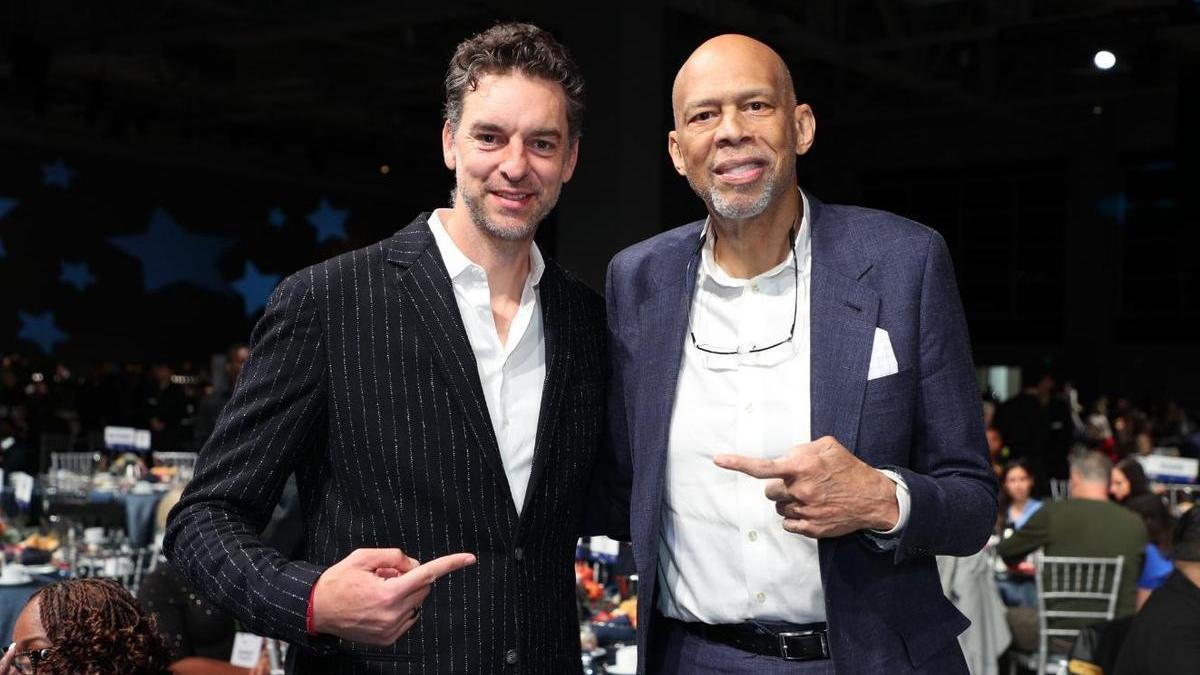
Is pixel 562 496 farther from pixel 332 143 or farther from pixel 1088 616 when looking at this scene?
pixel 332 143

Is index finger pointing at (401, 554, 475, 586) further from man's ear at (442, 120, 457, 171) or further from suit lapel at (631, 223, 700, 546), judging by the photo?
man's ear at (442, 120, 457, 171)

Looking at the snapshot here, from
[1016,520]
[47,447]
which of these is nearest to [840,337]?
[1016,520]

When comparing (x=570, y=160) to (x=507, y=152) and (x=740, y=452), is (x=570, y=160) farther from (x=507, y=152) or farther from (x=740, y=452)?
(x=740, y=452)

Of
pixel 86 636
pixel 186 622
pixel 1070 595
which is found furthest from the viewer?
pixel 1070 595

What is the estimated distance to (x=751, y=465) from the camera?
1543 millimetres

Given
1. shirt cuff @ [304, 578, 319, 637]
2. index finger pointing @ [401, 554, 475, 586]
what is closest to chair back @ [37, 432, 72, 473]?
shirt cuff @ [304, 578, 319, 637]

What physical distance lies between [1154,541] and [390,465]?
5379mm

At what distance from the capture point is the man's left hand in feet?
5.13

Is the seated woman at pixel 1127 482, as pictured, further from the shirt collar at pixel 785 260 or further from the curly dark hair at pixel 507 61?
the curly dark hair at pixel 507 61

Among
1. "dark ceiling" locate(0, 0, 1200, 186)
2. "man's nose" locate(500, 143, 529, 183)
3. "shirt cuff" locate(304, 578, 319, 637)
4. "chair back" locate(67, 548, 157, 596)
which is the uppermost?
"dark ceiling" locate(0, 0, 1200, 186)

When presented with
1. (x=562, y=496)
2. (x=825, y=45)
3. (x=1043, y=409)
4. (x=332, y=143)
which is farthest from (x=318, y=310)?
(x=332, y=143)

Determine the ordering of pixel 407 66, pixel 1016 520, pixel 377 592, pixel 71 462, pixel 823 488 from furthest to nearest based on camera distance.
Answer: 1. pixel 407 66
2. pixel 71 462
3. pixel 1016 520
4. pixel 823 488
5. pixel 377 592

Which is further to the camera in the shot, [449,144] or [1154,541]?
[1154,541]

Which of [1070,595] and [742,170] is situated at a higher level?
[742,170]
